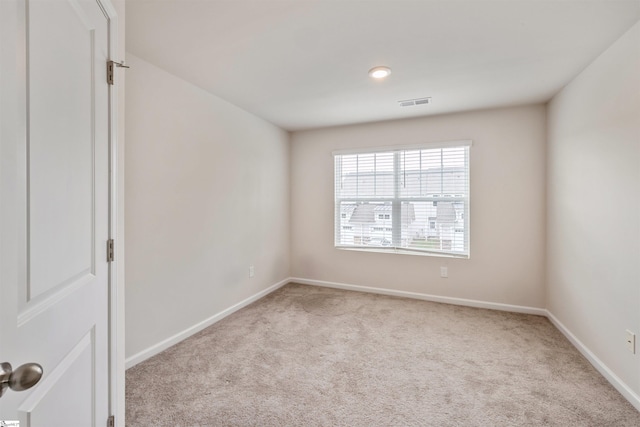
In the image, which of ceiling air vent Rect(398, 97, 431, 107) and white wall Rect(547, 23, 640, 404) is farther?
ceiling air vent Rect(398, 97, 431, 107)

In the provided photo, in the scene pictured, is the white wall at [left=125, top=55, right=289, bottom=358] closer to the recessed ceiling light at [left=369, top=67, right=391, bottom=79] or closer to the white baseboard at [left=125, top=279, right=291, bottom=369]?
the white baseboard at [left=125, top=279, right=291, bottom=369]

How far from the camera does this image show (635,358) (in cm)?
182

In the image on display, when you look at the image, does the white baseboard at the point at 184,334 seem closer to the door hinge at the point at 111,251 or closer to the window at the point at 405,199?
the door hinge at the point at 111,251

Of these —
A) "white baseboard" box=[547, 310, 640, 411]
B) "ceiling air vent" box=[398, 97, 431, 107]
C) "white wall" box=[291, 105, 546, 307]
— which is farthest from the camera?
"white wall" box=[291, 105, 546, 307]

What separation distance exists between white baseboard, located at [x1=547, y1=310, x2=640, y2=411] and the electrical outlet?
26cm

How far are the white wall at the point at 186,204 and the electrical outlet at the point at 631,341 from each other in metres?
3.34

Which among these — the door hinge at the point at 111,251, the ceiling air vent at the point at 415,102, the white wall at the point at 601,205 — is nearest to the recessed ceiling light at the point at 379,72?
the ceiling air vent at the point at 415,102

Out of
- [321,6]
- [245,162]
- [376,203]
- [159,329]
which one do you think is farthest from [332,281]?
[321,6]

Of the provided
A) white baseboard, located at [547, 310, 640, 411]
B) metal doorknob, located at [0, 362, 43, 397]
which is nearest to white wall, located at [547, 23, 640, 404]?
white baseboard, located at [547, 310, 640, 411]

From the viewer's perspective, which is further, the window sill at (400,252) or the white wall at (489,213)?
the window sill at (400,252)

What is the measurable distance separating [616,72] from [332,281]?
11.9ft

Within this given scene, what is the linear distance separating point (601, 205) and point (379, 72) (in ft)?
6.66

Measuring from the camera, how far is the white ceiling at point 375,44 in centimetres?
168

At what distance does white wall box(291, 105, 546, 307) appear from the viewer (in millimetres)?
3301
